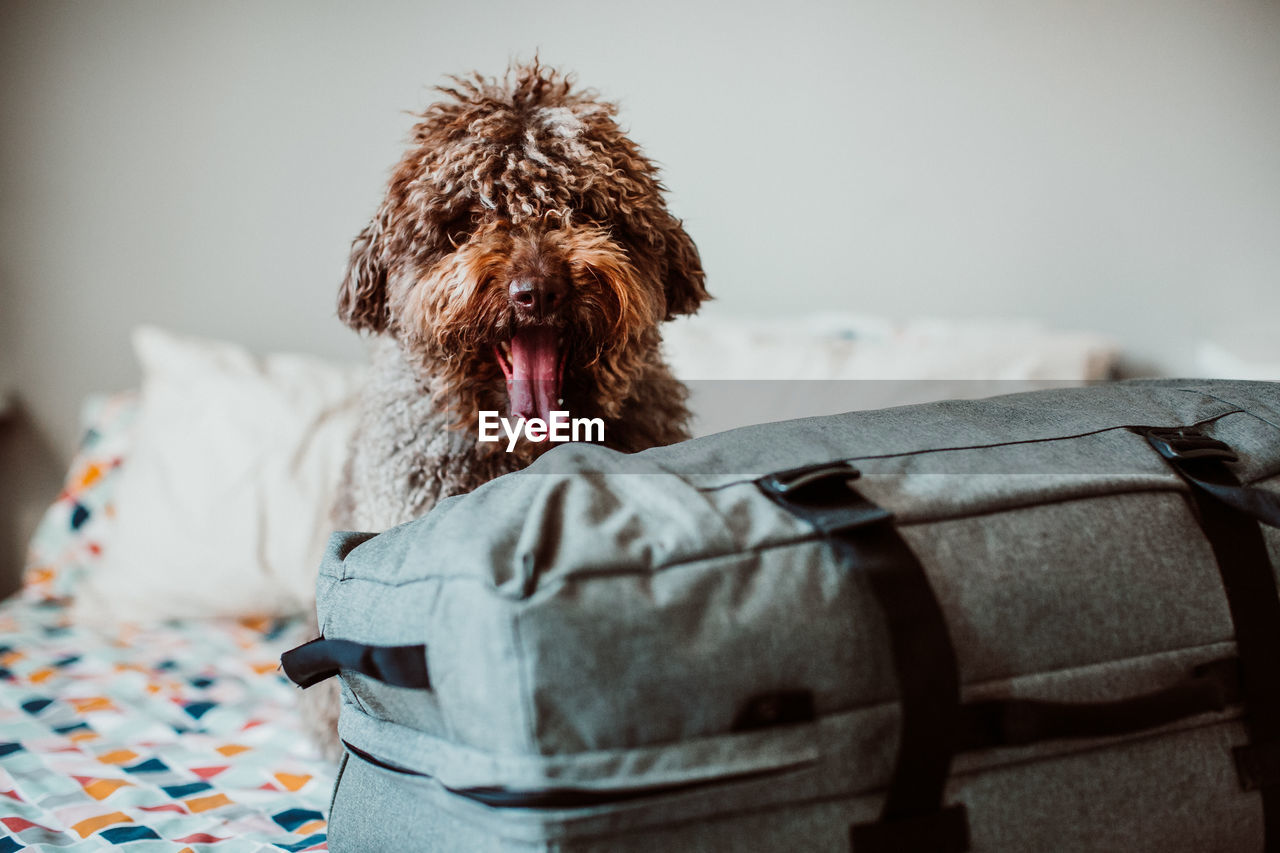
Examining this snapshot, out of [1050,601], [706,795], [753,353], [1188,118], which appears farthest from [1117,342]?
[706,795]

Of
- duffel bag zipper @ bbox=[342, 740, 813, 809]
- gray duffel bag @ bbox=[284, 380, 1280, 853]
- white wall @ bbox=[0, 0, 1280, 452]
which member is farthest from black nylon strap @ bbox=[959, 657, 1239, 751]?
white wall @ bbox=[0, 0, 1280, 452]

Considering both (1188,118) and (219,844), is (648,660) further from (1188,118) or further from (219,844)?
(1188,118)

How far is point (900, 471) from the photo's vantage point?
800mm

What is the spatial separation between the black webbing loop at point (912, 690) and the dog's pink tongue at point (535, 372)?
39cm

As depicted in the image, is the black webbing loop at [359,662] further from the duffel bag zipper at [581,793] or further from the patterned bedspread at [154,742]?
the patterned bedspread at [154,742]

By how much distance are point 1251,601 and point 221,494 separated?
66.1 inches

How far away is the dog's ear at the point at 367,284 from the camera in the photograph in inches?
42.2

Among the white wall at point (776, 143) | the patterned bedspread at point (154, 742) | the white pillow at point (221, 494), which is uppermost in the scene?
the white wall at point (776, 143)

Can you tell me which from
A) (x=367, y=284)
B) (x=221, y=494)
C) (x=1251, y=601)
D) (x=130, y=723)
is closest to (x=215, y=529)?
(x=221, y=494)

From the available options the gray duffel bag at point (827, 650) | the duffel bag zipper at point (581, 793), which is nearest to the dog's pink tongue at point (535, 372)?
the gray duffel bag at point (827, 650)

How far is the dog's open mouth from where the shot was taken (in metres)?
0.99

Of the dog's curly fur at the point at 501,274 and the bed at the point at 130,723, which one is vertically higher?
the dog's curly fur at the point at 501,274

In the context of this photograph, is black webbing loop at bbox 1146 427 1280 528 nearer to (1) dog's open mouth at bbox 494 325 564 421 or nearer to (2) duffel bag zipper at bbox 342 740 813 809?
(2) duffel bag zipper at bbox 342 740 813 809

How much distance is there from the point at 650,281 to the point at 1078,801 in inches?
26.7
